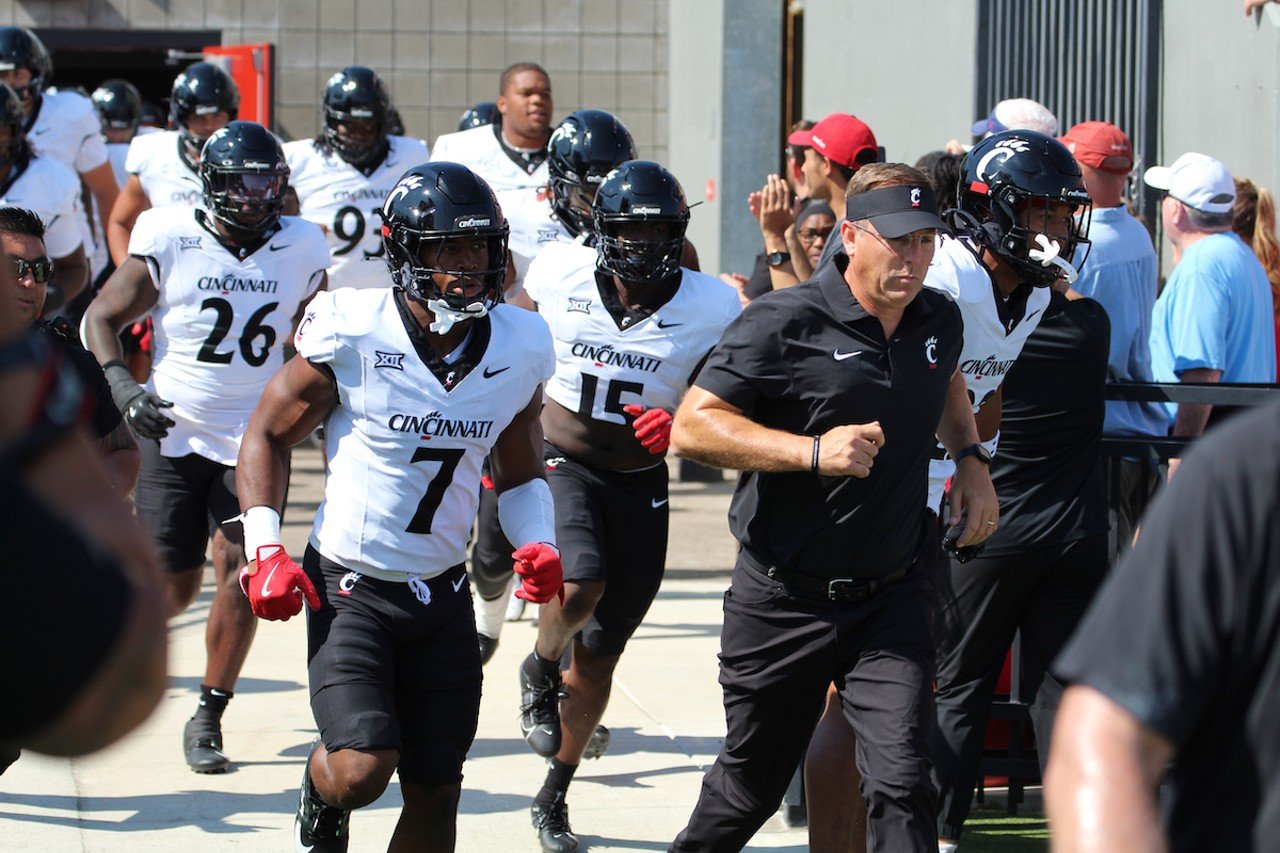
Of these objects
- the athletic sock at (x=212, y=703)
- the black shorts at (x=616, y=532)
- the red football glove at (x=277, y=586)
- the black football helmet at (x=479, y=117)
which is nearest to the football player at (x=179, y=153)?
the black football helmet at (x=479, y=117)

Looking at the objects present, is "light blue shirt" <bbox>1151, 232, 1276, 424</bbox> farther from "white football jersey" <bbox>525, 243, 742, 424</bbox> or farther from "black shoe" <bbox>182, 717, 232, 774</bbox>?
"black shoe" <bbox>182, 717, 232, 774</bbox>

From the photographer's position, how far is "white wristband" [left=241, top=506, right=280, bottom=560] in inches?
171

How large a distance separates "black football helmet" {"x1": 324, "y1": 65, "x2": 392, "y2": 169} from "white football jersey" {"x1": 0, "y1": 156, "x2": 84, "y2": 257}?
48.0 inches

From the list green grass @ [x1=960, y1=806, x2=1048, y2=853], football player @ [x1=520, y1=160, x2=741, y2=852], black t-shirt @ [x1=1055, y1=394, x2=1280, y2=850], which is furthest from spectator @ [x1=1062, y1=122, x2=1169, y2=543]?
black t-shirt @ [x1=1055, y1=394, x2=1280, y2=850]

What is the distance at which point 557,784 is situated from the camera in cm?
552

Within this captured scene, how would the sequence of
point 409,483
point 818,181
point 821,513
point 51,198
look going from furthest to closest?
point 51,198, point 818,181, point 409,483, point 821,513

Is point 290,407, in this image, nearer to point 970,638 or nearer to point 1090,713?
point 970,638

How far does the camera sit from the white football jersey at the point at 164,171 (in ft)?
27.7

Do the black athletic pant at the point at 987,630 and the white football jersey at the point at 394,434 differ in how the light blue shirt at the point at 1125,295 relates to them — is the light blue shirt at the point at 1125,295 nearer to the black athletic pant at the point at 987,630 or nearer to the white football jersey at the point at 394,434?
the black athletic pant at the point at 987,630

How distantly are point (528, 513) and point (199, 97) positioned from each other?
4617 mm

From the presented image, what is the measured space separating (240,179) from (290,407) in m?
2.16

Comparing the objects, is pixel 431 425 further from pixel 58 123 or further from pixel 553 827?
pixel 58 123

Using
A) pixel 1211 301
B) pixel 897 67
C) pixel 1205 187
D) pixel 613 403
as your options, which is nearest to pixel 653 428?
pixel 613 403

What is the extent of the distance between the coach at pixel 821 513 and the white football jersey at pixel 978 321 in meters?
0.48
